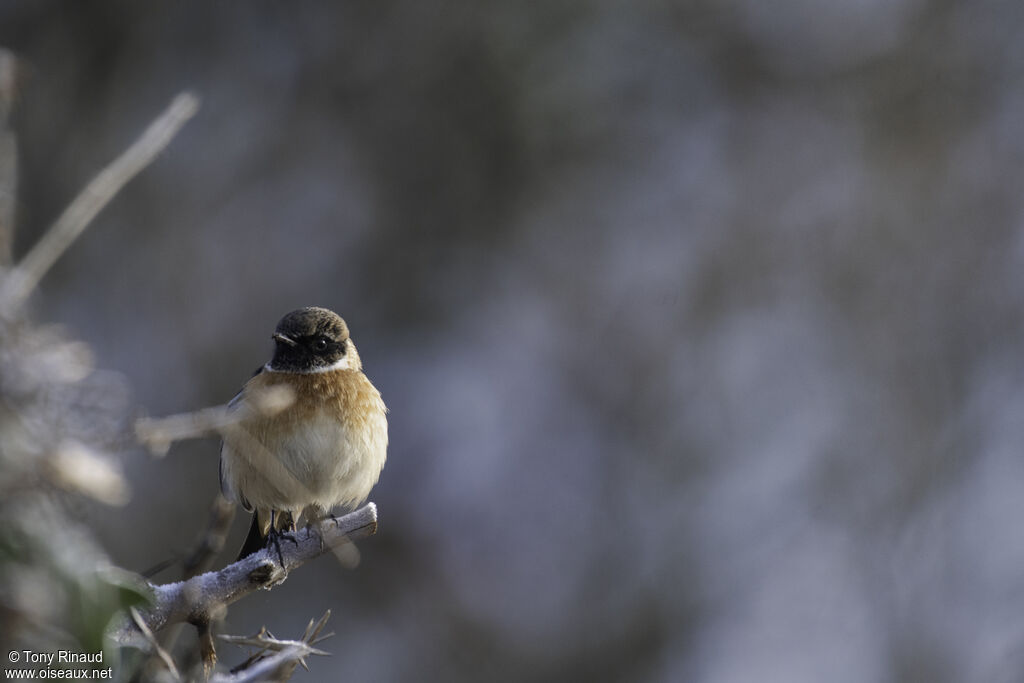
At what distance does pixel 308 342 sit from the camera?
5578 millimetres

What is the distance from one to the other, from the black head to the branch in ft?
4.33

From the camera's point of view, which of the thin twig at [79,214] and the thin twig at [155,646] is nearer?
the thin twig at [79,214]

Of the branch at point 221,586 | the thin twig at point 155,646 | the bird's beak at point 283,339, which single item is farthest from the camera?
the bird's beak at point 283,339

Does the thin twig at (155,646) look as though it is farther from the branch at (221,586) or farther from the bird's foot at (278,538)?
the bird's foot at (278,538)

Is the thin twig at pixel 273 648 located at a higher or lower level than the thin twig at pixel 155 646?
higher

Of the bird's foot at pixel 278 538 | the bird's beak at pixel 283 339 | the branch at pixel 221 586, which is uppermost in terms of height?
the bird's beak at pixel 283 339

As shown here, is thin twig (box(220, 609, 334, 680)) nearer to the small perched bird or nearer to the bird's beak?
the small perched bird

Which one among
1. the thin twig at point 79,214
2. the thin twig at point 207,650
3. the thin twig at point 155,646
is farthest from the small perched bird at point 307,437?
the thin twig at point 79,214

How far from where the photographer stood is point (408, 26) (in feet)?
43.0

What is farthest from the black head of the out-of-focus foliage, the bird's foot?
the out-of-focus foliage

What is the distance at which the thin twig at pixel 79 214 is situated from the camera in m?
1.48

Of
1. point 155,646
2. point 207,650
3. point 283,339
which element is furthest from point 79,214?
point 283,339

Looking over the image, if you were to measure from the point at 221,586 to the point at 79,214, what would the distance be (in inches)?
68.7

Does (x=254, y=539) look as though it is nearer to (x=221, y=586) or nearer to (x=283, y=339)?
(x=283, y=339)
